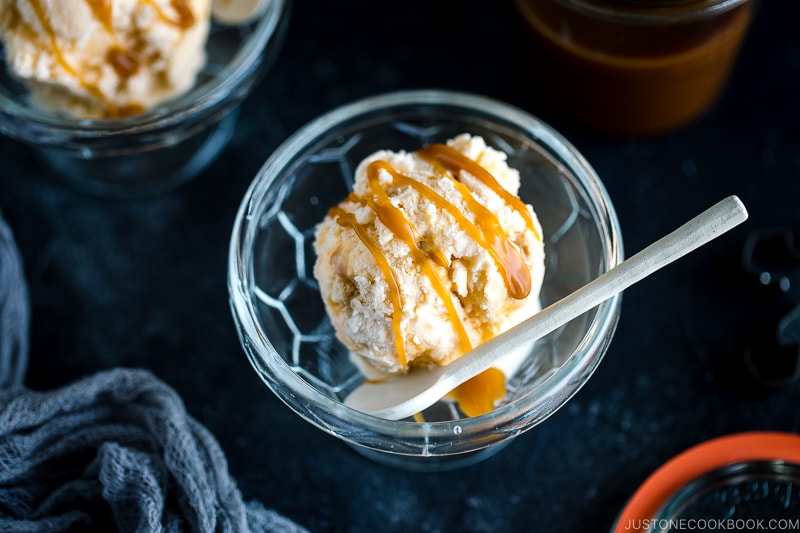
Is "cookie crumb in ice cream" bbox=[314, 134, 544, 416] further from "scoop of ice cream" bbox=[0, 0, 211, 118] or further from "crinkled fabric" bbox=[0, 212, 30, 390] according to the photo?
"crinkled fabric" bbox=[0, 212, 30, 390]

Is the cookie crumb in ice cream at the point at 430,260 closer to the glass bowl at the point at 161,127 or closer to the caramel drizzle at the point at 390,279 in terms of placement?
the caramel drizzle at the point at 390,279

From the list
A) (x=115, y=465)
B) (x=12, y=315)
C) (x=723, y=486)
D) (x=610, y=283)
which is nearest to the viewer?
(x=610, y=283)

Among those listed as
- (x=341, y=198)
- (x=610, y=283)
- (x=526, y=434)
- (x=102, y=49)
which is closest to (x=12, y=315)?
(x=102, y=49)

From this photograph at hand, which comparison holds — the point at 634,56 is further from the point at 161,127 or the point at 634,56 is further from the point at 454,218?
the point at 161,127

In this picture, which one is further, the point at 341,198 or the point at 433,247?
the point at 341,198

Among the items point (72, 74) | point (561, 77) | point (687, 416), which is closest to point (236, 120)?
point (72, 74)

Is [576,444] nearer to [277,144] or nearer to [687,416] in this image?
[687,416]

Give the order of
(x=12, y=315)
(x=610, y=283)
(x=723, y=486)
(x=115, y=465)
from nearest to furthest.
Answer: (x=610, y=283), (x=115, y=465), (x=723, y=486), (x=12, y=315)
